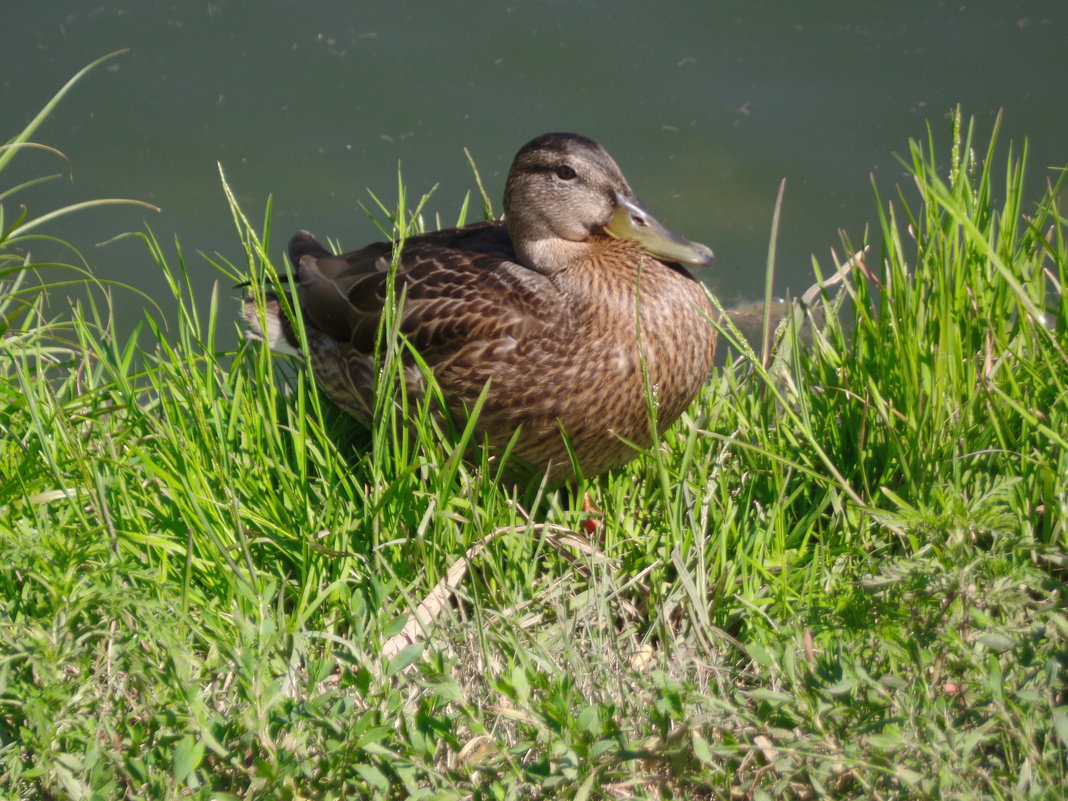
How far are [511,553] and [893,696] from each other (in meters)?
Answer: 1.05

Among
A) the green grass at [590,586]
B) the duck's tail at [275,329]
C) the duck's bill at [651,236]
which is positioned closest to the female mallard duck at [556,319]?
the duck's bill at [651,236]

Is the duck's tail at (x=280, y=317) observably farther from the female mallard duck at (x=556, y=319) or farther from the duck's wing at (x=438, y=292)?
the female mallard duck at (x=556, y=319)

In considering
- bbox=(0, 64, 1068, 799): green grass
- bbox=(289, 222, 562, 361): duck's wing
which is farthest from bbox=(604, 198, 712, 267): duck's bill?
bbox=(0, 64, 1068, 799): green grass

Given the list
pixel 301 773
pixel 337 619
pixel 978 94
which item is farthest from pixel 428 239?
pixel 978 94

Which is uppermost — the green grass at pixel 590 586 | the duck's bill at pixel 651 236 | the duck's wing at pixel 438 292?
the duck's bill at pixel 651 236

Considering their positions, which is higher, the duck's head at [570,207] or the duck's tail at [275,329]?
the duck's head at [570,207]

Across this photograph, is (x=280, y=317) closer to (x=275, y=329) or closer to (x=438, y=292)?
(x=275, y=329)

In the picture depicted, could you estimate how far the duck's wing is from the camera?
283 cm

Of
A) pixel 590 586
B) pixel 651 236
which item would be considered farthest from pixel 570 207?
pixel 590 586

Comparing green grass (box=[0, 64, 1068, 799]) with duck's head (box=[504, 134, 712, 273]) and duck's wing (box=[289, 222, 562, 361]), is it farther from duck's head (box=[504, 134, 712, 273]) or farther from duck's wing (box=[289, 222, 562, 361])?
duck's head (box=[504, 134, 712, 273])

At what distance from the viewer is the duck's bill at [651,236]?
293cm

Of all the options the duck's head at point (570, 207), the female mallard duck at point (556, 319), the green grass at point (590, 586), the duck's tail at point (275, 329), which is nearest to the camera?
the green grass at point (590, 586)

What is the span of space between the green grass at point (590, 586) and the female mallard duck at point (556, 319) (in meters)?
0.16

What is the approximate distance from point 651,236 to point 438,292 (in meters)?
0.58
